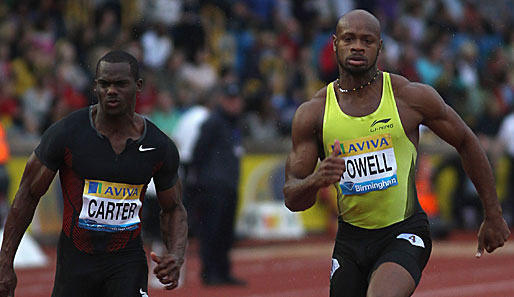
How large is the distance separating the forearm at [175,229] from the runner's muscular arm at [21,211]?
2.63 feet

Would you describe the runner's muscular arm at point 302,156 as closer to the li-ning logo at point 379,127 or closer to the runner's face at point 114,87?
the li-ning logo at point 379,127

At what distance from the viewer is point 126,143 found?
6684 mm

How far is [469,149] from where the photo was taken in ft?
23.1

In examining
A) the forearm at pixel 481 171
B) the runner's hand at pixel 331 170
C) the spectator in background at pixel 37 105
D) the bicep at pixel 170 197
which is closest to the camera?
the runner's hand at pixel 331 170

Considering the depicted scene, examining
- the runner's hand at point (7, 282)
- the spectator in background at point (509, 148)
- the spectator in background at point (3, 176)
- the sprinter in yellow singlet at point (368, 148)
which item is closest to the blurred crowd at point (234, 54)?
the spectator in background at point (509, 148)

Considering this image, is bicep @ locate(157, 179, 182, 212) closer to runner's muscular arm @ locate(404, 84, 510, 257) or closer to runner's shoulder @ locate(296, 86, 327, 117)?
runner's shoulder @ locate(296, 86, 327, 117)

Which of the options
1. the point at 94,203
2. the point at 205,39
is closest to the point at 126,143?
the point at 94,203

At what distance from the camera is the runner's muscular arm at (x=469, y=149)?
692 centimetres

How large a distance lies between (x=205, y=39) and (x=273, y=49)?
1.59m

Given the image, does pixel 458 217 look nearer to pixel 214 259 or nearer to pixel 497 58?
pixel 497 58

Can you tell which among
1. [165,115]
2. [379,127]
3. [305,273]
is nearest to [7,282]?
[379,127]

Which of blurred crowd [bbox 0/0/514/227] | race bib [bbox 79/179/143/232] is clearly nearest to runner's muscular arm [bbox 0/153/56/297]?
race bib [bbox 79/179/143/232]

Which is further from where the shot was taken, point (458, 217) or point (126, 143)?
point (458, 217)

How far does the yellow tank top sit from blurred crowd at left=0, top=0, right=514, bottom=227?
23.4ft
